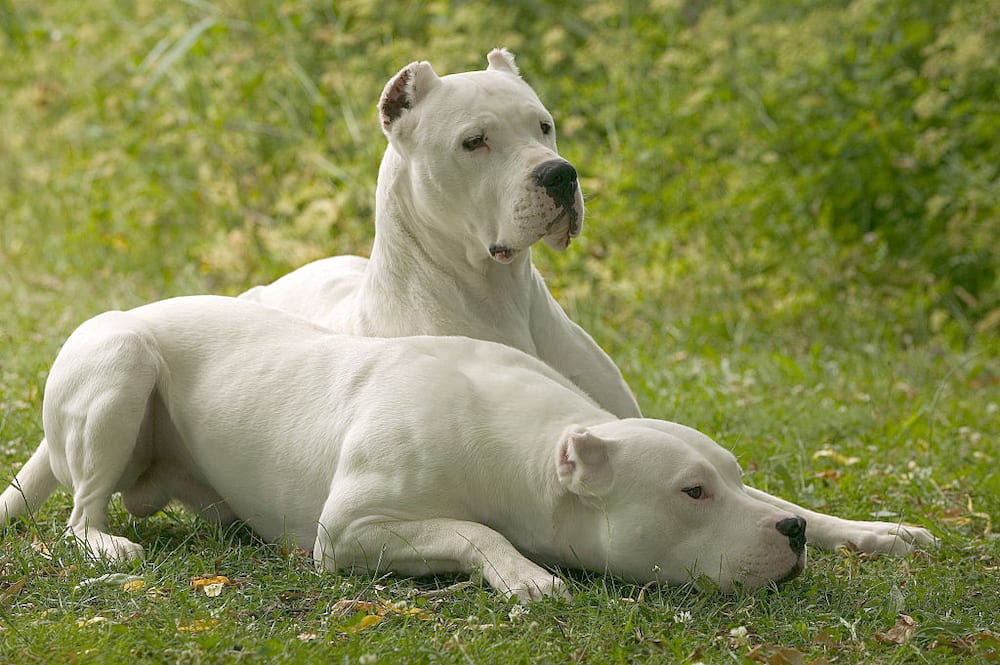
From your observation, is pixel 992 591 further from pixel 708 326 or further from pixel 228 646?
pixel 708 326

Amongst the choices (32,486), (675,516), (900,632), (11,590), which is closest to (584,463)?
(675,516)

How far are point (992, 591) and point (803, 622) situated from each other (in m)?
0.78

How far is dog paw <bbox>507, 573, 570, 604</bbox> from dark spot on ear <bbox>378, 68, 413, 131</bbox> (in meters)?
1.88

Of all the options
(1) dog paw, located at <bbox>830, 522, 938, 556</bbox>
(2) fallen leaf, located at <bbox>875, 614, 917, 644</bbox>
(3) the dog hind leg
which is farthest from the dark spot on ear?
(2) fallen leaf, located at <bbox>875, 614, 917, 644</bbox>

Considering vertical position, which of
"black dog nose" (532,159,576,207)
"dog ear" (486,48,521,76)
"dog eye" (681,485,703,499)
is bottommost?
"dog eye" (681,485,703,499)

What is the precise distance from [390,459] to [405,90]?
4.80 feet

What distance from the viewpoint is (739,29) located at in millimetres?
9438

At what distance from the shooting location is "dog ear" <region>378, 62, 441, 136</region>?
4.69m

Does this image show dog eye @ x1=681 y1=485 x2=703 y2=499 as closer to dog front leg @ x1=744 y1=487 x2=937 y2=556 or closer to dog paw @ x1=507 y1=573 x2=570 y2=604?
dog paw @ x1=507 y1=573 x2=570 y2=604

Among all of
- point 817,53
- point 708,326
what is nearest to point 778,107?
point 817,53

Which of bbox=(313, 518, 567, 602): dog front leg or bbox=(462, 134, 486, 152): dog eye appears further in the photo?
bbox=(462, 134, 486, 152): dog eye

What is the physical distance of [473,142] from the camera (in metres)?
4.57

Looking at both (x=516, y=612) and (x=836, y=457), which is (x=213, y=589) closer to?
(x=516, y=612)

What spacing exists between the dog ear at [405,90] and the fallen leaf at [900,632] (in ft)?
7.87
